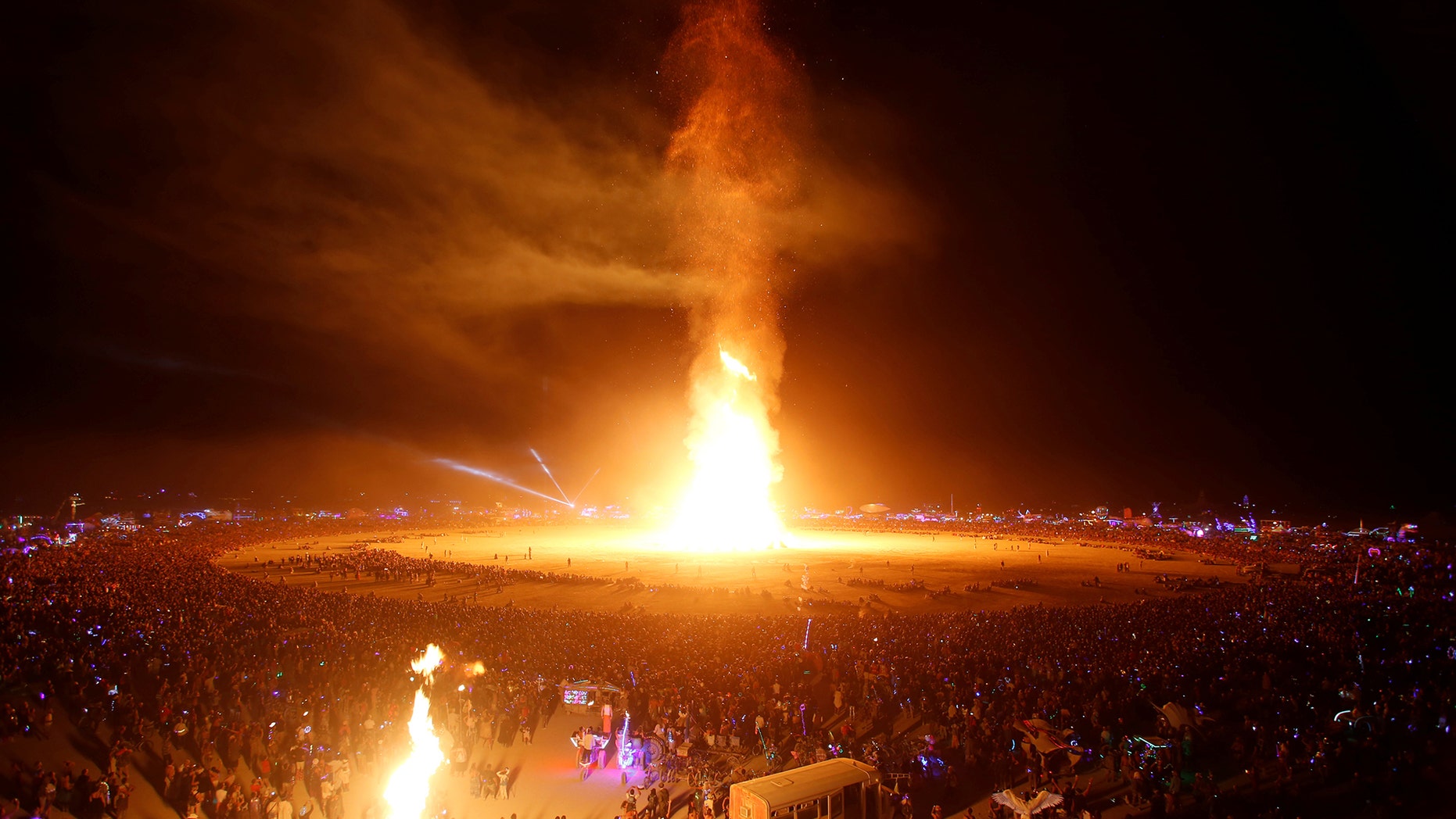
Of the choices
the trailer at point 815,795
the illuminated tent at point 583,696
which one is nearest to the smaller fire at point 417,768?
the illuminated tent at point 583,696

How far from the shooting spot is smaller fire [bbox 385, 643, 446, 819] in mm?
11594

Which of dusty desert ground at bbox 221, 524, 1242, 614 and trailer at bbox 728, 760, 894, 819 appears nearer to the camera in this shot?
trailer at bbox 728, 760, 894, 819

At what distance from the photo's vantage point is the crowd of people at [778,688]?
11641 mm

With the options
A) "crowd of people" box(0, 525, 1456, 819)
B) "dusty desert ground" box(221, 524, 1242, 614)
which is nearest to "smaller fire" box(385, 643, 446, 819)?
"crowd of people" box(0, 525, 1456, 819)

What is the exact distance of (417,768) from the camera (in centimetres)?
1273

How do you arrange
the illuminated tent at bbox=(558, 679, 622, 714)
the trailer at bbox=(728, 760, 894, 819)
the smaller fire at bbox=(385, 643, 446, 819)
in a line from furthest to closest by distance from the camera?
the illuminated tent at bbox=(558, 679, 622, 714), the smaller fire at bbox=(385, 643, 446, 819), the trailer at bbox=(728, 760, 894, 819)

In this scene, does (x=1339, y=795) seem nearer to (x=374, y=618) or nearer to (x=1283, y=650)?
(x=1283, y=650)

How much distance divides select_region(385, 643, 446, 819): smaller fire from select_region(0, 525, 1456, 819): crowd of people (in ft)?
1.13

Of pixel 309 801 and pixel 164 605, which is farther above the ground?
pixel 164 605

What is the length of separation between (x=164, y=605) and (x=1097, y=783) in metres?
24.7

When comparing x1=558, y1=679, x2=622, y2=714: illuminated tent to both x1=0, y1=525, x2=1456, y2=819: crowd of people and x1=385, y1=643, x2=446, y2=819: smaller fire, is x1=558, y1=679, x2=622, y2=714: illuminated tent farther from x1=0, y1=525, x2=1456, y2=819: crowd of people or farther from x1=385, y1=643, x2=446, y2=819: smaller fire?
x1=385, y1=643, x2=446, y2=819: smaller fire

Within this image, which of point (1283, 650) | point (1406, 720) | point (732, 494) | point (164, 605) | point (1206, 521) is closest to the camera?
point (1406, 720)

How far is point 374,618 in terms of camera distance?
70.5 feet

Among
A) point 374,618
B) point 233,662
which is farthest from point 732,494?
point 233,662
